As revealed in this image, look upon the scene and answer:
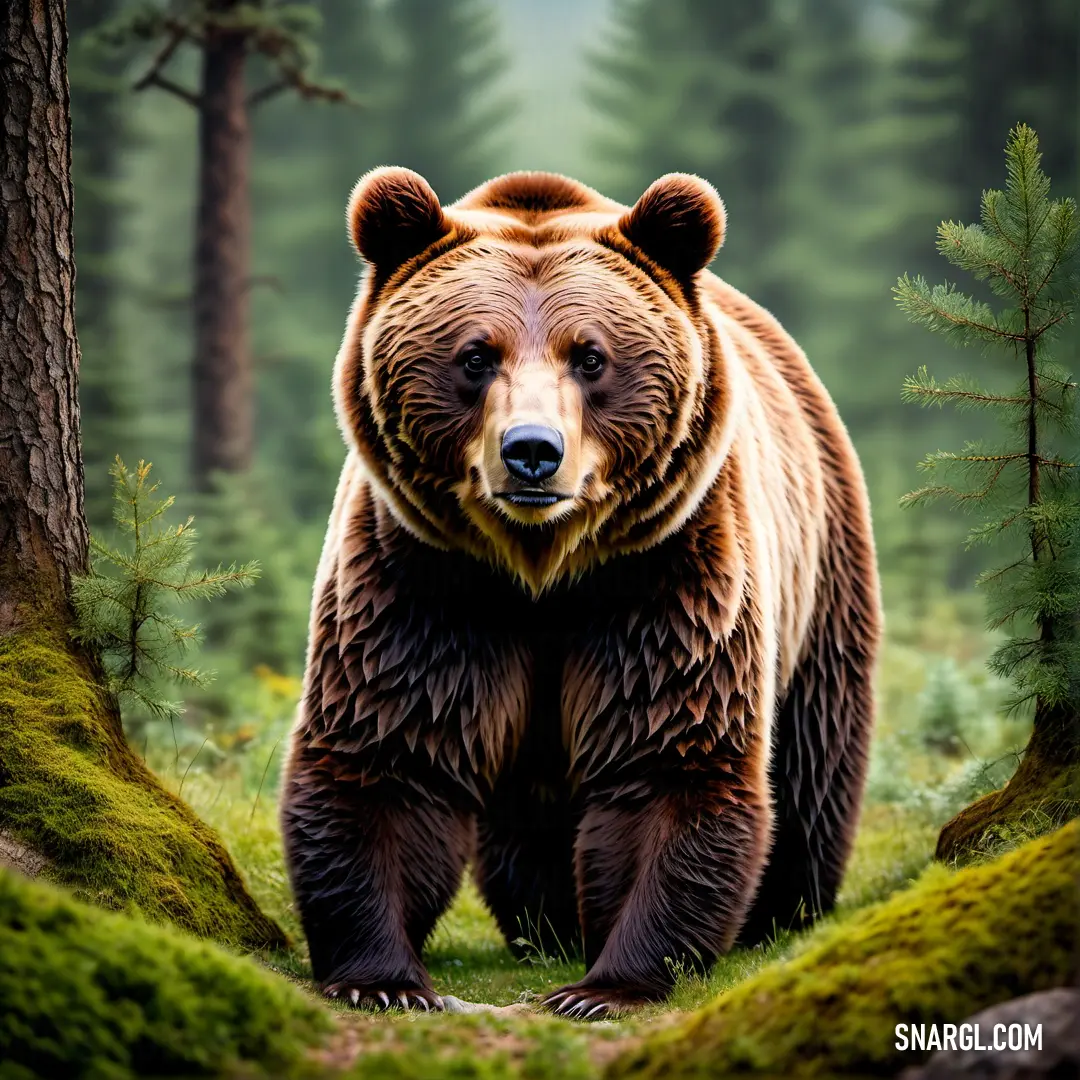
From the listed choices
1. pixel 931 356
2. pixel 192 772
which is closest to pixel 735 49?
pixel 931 356

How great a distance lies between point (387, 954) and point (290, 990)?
1.22 meters

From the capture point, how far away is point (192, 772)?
743cm

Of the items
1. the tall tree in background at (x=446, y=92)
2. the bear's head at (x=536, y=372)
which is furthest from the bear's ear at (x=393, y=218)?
the tall tree in background at (x=446, y=92)

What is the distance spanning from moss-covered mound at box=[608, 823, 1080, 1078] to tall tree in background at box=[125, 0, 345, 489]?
874 centimetres

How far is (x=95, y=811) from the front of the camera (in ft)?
15.3

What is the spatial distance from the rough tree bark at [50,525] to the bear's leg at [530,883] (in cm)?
130

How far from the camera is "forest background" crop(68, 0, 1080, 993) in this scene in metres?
15.5

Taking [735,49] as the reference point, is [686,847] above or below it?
below

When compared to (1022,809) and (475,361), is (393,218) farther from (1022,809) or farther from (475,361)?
(1022,809)

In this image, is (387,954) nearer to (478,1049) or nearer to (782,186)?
(478,1049)

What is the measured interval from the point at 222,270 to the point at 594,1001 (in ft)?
30.3

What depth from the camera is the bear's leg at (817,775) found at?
6172 mm

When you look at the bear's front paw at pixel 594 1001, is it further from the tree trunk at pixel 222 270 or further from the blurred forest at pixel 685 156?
the blurred forest at pixel 685 156

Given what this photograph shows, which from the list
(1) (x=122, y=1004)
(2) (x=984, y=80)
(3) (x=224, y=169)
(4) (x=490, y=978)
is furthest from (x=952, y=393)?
(2) (x=984, y=80)
